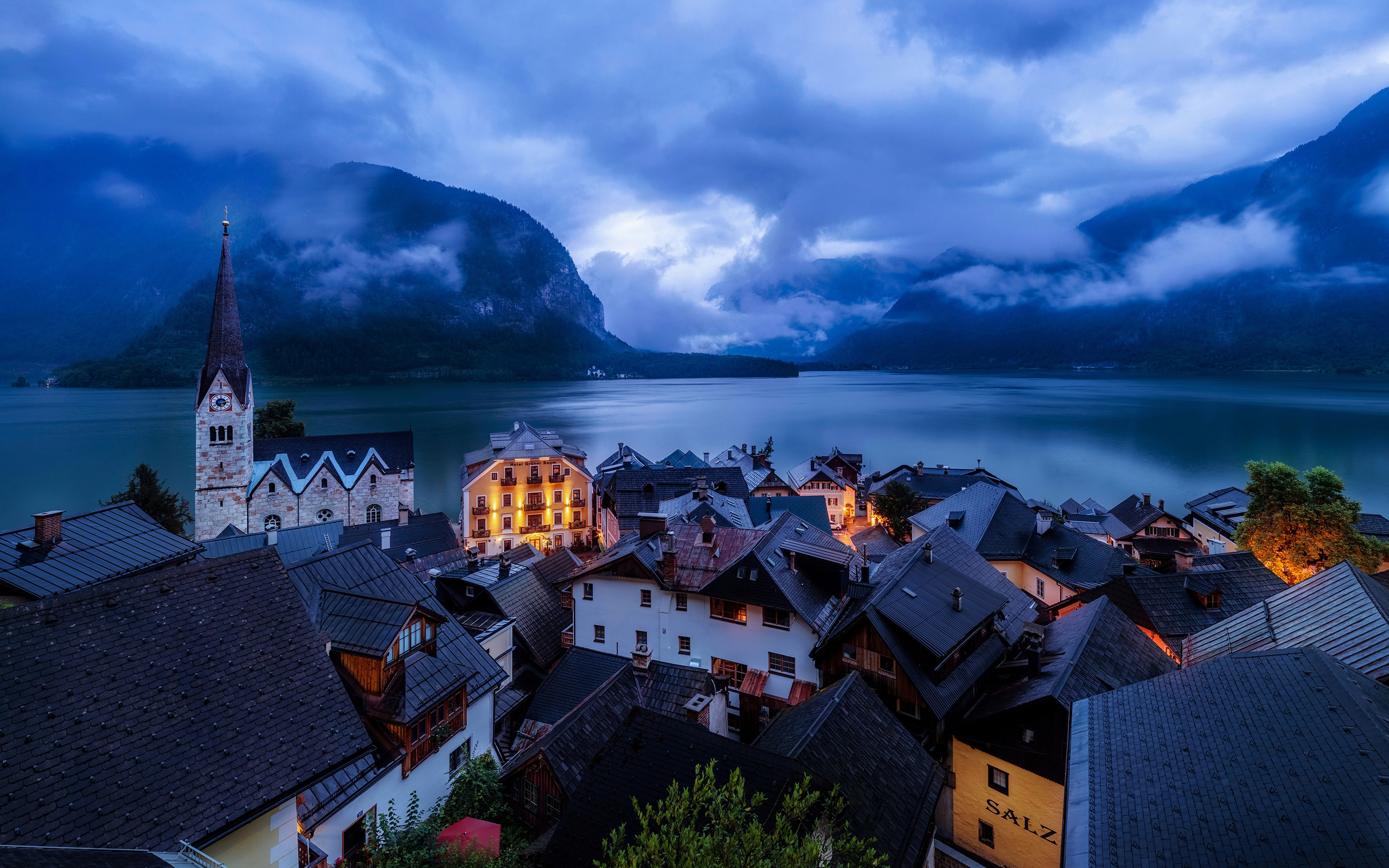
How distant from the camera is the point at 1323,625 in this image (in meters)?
13.8

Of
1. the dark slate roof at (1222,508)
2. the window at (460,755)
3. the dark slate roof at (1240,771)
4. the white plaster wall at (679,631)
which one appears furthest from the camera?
the dark slate roof at (1222,508)

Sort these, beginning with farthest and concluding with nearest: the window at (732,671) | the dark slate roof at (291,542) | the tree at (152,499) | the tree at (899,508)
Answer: the tree at (899,508)
the tree at (152,499)
the dark slate roof at (291,542)
the window at (732,671)

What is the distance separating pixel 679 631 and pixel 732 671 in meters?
2.67

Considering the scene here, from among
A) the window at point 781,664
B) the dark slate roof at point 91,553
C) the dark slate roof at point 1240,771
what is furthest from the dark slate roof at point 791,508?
the dark slate roof at point 91,553

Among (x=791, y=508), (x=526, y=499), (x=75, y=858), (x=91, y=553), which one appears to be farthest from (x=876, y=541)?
(x=75, y=858)

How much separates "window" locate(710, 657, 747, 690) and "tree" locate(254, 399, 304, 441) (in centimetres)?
6878

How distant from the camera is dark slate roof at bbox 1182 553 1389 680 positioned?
488 inches

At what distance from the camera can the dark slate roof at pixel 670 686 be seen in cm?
1889

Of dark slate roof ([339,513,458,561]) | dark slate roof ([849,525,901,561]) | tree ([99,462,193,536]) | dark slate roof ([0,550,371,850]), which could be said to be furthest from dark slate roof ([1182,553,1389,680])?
tree ([99,462,193,536])

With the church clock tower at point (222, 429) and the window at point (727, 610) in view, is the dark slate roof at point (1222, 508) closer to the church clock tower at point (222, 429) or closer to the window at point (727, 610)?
the window at point (727, 610)

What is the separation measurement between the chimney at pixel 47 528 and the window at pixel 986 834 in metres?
25.4

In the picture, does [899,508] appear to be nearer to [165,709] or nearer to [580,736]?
[580,736]

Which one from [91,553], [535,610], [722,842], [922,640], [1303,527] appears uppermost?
[91,553]

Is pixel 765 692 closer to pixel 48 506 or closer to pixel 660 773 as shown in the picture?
pixel 660 773
